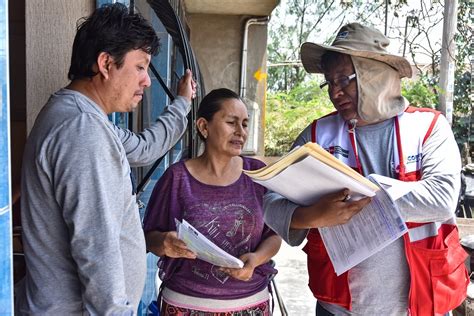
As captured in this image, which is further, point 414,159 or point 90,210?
point 414,159

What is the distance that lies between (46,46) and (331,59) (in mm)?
1070

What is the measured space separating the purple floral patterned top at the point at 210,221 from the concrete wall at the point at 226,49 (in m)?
6.71

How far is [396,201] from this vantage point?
5.18ft

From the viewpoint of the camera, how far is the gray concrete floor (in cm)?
496

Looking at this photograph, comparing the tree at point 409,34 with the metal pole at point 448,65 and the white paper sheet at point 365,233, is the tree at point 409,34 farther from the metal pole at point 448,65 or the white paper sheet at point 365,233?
the white paper sheet at point 365,233

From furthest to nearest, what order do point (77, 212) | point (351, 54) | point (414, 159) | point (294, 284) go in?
1. point (294, 284)
2. point (351, 54)
3. point (414, 159)
4. point (77, 212)

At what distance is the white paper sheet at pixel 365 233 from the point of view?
1538mm

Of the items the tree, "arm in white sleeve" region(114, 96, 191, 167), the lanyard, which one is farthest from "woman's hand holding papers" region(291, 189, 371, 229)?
the tree

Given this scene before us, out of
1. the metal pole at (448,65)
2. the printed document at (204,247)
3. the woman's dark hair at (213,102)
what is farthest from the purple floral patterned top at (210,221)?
the metal pole at (448,65)

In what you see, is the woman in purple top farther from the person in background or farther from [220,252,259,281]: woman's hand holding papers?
the person in background

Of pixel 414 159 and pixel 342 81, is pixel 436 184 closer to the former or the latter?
pixel 414 159

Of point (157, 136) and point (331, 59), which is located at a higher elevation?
point (331, 59)

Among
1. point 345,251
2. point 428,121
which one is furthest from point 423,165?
point 345,251

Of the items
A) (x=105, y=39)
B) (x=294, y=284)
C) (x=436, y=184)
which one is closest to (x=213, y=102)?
(x=105, y=39)
